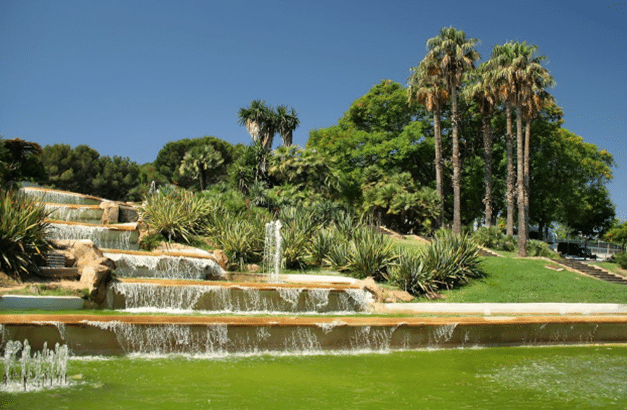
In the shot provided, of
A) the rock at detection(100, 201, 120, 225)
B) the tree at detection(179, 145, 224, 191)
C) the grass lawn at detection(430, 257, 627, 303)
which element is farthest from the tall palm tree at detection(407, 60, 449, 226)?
the rock at detection(100, 201, 120, 225)

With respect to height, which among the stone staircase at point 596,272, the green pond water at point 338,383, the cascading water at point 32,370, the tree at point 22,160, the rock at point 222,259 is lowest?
the green pond water at point 338,383

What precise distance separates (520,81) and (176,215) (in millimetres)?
21270

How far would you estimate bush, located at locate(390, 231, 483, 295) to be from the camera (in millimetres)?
14969

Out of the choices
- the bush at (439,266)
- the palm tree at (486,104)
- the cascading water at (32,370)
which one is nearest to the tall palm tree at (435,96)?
the palm tree at (486,104)

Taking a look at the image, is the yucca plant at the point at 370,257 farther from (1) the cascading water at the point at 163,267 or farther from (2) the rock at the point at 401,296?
(1) the cascading water at the point at 163,267

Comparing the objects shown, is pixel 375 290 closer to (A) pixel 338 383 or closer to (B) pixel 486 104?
(A) pixel 338 383

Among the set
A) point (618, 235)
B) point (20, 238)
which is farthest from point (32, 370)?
point (618, 235)

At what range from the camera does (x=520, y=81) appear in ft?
95.4

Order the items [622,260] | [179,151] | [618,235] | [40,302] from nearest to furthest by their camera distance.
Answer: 1. [40,302]
2. [622,260]
3. [618,235]
4. [179,151]

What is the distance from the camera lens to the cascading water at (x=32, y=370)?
5961 millimetres

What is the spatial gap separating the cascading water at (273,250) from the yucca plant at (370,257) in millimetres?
2337

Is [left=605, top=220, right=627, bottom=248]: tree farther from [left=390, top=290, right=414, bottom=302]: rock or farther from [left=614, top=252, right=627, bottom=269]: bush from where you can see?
[left=390, top=290, right=414, bottom=302]: rock

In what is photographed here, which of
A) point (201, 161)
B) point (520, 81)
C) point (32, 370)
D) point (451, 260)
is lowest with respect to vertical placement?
point (32, 370)

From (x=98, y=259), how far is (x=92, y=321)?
3.59 metres
